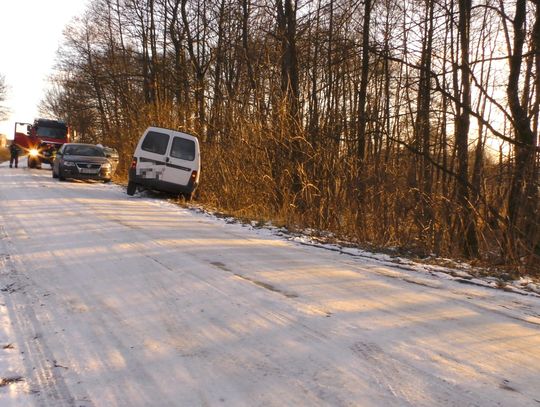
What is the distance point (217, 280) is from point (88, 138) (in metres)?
48.6

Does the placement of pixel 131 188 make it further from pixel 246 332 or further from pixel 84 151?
pixel 246 332

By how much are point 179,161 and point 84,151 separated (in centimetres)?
712

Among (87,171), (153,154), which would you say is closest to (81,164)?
(87,171)

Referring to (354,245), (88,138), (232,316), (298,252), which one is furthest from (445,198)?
(88,138)

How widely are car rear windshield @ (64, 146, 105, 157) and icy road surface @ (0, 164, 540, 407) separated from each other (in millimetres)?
→ 13473

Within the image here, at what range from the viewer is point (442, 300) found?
5164 mm

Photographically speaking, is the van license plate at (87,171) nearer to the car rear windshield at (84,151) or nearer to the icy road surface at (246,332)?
the car rear windshield at (84,151)

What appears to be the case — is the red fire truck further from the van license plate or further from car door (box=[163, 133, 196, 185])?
car door (box=[163, 133, 196, 185])

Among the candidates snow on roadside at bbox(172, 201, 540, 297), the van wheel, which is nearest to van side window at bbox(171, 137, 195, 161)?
the van wheel

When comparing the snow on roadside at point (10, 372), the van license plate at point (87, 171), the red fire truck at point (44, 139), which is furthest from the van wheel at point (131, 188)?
the red fire truck at point (44, 139)

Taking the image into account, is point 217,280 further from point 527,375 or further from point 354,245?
point 354,245

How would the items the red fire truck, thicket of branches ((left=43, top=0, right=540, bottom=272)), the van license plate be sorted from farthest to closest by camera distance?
the red fire truck
the van license plate
thicket of branches ((left=43, top=0, right=540, bottom=272))

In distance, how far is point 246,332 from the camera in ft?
12.9

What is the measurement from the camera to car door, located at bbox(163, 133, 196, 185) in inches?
583
